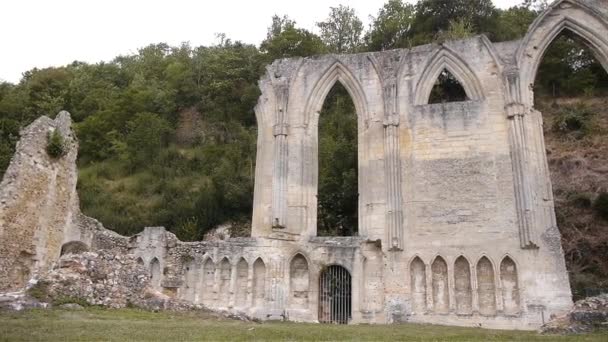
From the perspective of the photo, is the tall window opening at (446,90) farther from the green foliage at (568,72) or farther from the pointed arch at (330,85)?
the pointed arch at (330,85)

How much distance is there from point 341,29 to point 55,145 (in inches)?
1135

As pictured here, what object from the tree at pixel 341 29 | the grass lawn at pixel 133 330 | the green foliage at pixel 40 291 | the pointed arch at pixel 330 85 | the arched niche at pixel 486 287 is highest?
the tree at pixel 341 29

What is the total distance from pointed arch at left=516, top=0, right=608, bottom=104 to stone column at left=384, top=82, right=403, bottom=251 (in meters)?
3.95

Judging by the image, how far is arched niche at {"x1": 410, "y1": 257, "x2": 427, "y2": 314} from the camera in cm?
1544

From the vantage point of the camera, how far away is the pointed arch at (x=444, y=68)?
682 inches

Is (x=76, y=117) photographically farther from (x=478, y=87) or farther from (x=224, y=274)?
(x=478, y=87)

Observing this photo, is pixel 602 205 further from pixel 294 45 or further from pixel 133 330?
pixel 294 45

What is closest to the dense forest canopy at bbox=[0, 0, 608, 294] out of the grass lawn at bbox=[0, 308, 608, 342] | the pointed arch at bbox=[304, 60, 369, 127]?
the pointed arch at bbox=[304, 60, 369, 127]

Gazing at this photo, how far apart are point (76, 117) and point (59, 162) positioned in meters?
28.0

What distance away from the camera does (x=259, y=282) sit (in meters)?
16.5

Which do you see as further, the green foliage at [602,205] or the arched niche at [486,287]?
the green foliage at [602,205]

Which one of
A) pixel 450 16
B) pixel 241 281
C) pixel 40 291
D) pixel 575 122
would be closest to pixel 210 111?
pixel 450 16

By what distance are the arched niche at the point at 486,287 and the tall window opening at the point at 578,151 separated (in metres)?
4.37

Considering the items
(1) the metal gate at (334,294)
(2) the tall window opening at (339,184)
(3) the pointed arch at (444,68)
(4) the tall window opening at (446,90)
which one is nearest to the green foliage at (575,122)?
(4) the tall window opening at (446,90)
